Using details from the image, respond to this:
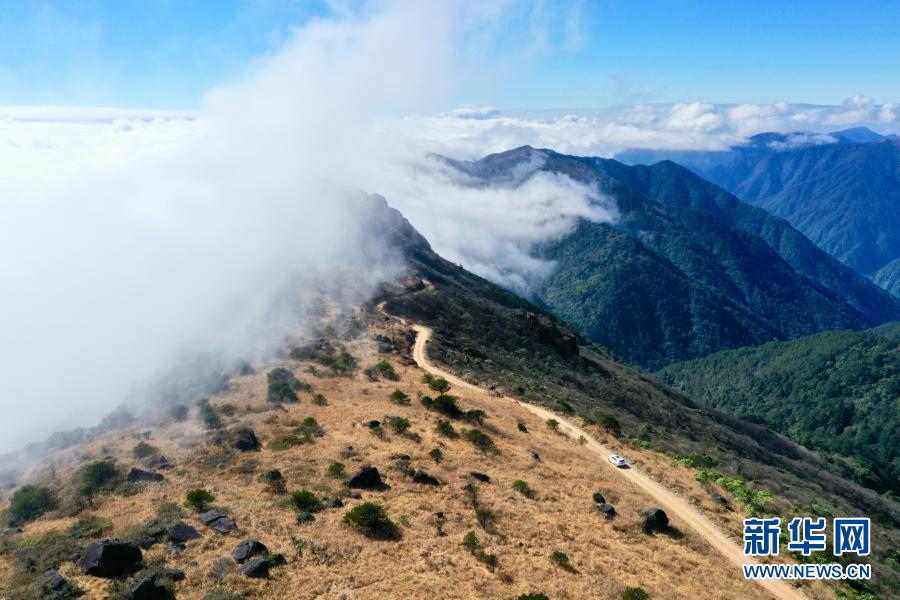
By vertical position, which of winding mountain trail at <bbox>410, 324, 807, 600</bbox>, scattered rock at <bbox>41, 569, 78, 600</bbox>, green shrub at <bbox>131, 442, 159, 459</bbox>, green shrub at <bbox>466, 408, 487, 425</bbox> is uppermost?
scattered rock at <bbox>41, 569, 78, 600</bbox>

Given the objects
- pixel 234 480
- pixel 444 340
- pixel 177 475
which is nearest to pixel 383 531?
pixel 234 480

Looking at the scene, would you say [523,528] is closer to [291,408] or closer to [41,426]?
[291,408]

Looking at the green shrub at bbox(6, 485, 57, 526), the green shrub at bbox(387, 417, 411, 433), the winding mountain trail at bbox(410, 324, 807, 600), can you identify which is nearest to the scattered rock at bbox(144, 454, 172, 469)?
the green shrub at bbox(6, 485, 57, 526)

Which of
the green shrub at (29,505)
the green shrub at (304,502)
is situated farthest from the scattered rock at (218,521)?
the green shrub at (29,505)

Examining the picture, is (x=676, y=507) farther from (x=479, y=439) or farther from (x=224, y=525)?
(x=224, y=525)

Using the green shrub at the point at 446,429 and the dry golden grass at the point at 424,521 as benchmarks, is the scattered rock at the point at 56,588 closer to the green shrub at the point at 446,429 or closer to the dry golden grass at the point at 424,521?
the dry golden grass at the point at 424,521

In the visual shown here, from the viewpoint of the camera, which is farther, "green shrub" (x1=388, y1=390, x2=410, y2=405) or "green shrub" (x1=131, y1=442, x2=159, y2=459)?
"green shrub" (x1=388, y1=390, x2=410, y2=405)

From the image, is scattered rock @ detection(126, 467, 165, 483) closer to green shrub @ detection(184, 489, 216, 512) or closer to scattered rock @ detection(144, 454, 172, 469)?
scattered rock @ detection(144, 454, 172, 469)
